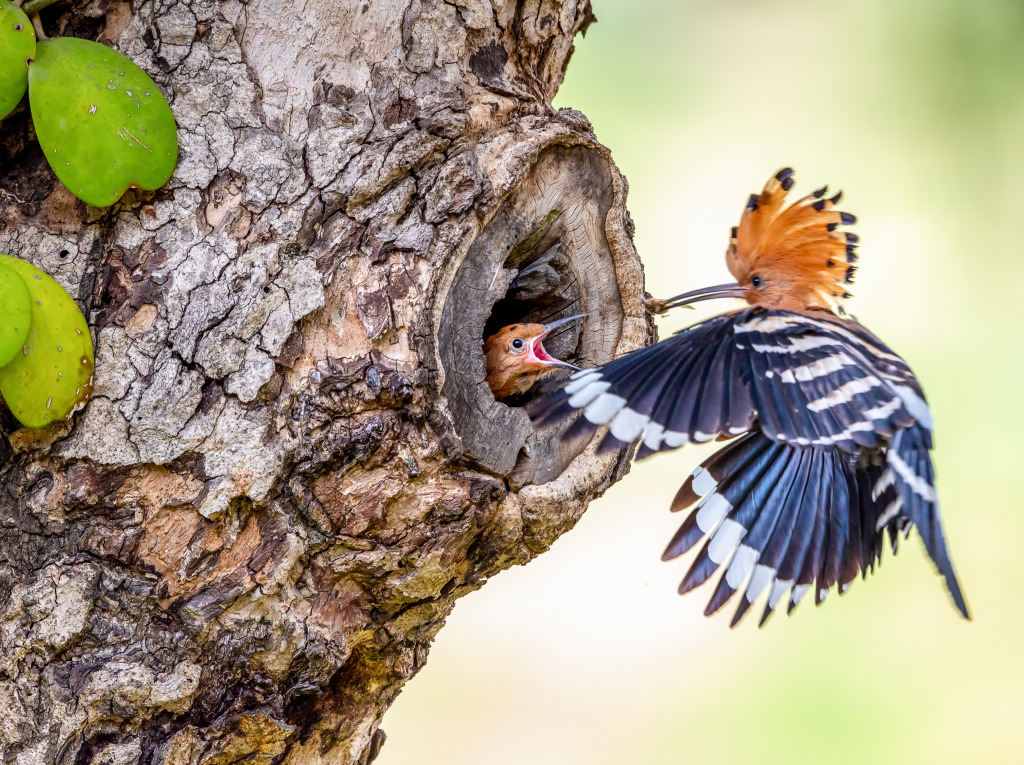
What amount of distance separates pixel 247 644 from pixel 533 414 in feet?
1.77

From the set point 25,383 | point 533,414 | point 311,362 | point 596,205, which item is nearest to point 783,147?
point 596,205

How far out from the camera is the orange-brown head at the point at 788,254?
165 cm

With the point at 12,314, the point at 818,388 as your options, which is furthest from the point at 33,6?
the point at 818,388

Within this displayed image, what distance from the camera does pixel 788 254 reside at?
1.70 meters

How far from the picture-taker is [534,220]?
59.1 inches

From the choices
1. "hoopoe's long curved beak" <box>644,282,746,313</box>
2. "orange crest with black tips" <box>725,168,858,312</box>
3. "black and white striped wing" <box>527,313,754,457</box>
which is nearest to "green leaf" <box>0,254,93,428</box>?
"black and white striped wing" <box>527,313,754,457</box>

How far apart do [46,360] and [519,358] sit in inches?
33.0

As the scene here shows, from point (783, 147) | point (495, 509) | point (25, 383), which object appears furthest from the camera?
point (783, 147)

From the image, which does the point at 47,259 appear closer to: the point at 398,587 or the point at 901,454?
the point at 398,587

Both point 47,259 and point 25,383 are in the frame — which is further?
point 47,259

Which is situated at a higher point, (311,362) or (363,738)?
(311,362)

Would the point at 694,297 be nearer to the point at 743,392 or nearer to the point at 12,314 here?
the point at 743,392

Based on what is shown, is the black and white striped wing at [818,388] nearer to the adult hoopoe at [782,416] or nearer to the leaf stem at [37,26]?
the adult hoopoe at [782,416]

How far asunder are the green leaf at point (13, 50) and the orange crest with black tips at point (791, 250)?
113 centimetres
